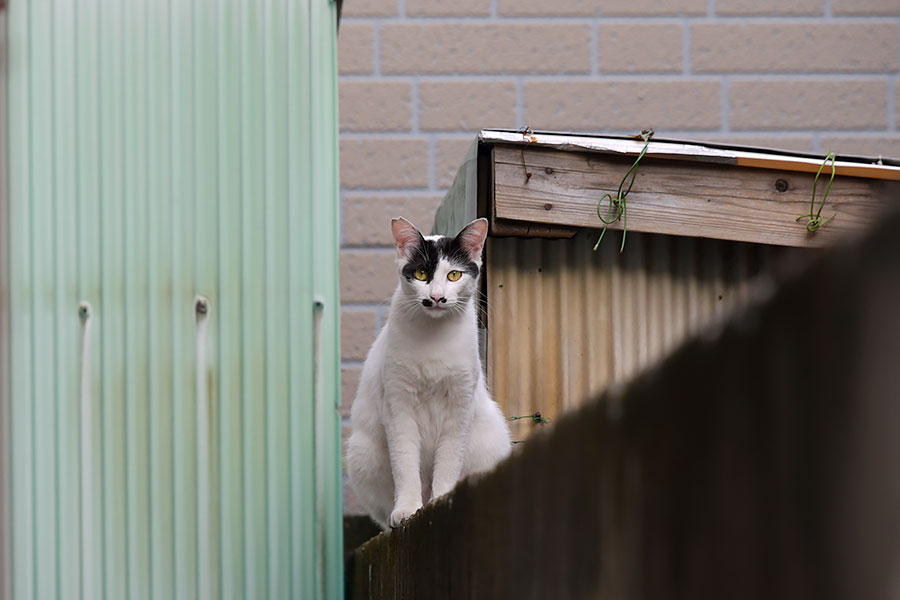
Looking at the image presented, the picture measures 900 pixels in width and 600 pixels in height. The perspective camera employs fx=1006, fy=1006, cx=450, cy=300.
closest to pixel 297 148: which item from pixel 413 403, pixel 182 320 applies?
pixel 182 320

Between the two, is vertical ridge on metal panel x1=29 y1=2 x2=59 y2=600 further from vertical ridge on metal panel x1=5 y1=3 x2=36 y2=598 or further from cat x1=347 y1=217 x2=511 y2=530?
cat x1=347 y1=217 x2=511 y2=530

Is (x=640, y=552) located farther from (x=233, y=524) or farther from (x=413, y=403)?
(x=413, y=403)

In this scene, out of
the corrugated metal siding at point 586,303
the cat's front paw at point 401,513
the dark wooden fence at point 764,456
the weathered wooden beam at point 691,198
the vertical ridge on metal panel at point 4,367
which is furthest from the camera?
the corrugated metal siding at point 586,303

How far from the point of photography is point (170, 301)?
192 centimetres

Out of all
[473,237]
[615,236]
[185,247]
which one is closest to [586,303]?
[615,236]

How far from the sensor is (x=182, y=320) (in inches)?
75.4

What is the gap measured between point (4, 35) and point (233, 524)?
3.38 ft

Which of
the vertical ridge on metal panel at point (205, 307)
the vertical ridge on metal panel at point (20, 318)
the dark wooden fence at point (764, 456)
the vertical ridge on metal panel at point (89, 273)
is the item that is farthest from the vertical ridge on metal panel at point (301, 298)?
the dark wooden fence at point (764, 456)

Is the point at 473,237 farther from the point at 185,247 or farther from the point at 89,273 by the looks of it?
the point at 89,273

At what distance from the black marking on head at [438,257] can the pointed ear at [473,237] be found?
0.01 meters

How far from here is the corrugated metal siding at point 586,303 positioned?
7.71 feet

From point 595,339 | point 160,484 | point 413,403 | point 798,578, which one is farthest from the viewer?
point 595,339

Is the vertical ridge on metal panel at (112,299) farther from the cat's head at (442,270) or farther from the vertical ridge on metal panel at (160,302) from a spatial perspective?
the cat's head at (442,270)

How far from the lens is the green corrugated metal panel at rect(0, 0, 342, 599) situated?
1.86m
